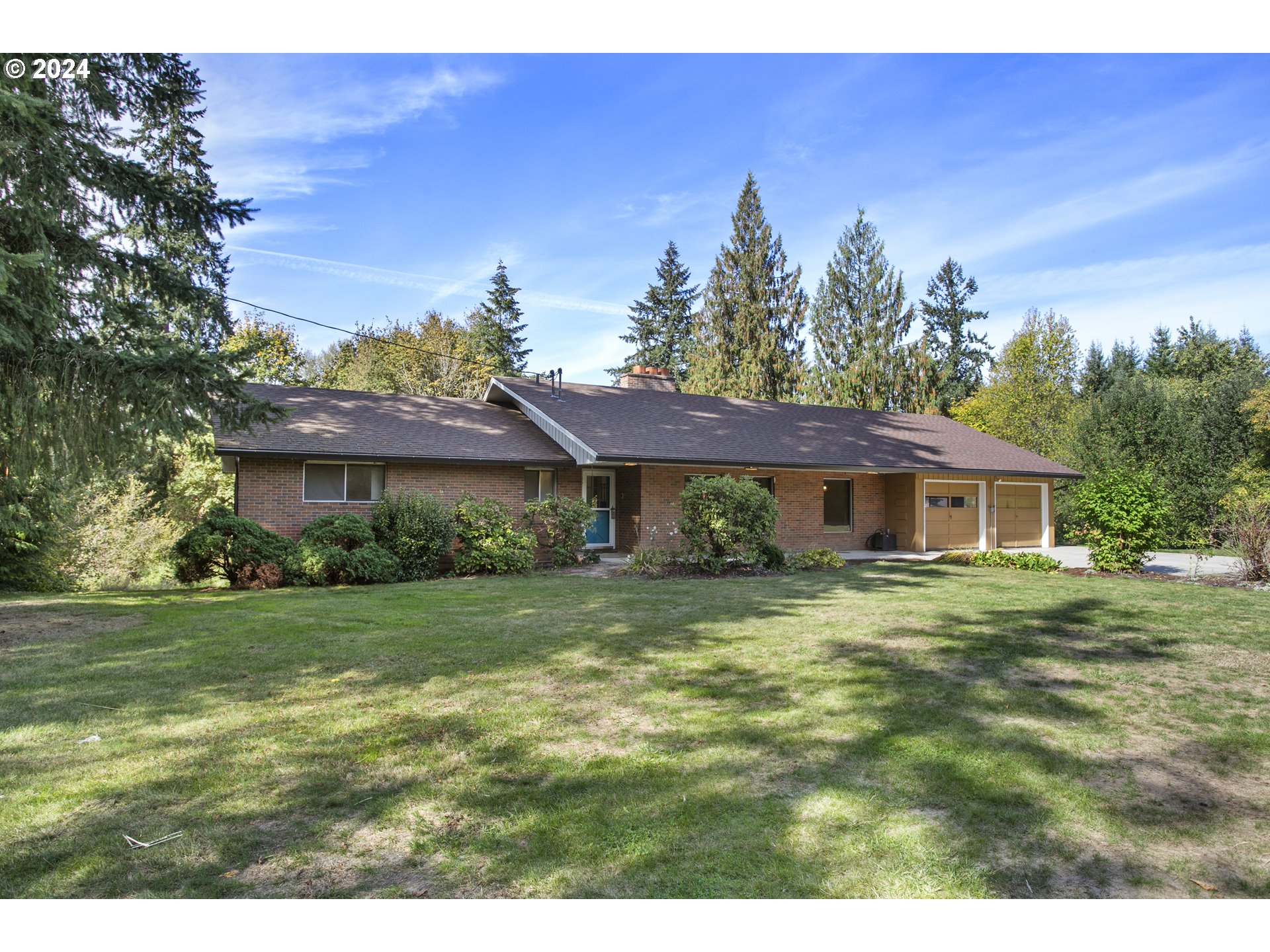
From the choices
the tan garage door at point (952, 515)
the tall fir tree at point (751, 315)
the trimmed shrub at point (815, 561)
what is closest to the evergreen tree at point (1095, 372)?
the tall fir tree at point (751, 315)

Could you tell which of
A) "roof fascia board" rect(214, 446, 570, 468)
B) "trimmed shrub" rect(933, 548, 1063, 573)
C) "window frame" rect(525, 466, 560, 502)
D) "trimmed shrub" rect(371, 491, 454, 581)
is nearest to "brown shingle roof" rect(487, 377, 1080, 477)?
"window frame" rect(525, 466, 560, 502)

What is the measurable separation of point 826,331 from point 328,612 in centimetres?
3248

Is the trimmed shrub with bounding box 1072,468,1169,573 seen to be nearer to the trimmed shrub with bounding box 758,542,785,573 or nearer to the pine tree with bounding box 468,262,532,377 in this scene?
the trimmed shrub with bounding box 758,542,785,573

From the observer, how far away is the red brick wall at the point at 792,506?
1719 centimetres

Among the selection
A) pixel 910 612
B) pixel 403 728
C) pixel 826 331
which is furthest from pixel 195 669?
pixel 826 331

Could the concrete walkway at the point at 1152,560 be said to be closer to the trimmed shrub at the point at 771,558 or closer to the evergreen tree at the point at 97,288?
the trimmed shrub at the point at 771,558

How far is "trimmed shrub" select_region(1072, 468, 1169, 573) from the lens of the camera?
13992mm

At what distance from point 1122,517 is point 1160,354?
3148cm

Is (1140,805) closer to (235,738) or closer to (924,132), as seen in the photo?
(235,738)

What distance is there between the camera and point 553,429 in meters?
17.2

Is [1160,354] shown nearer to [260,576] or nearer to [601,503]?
[601,503]

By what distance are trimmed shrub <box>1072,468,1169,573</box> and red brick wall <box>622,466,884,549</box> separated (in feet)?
21.3

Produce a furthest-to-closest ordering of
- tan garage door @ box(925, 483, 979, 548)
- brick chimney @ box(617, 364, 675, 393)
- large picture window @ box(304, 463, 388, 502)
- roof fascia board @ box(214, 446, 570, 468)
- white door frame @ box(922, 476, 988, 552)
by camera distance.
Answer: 1. brick chimney @ box(617, 364, 675, 393)
2. white door frame @ box(922, 476, 988, 552)
3. tan garage door @ box(925, 483, 979, 548)
4. large picture window @ box(304, 463, 388, 502)
5. roof fascia board @ box(214, 446, 570, 468)

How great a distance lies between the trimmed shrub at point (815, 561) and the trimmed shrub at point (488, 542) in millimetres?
5773
